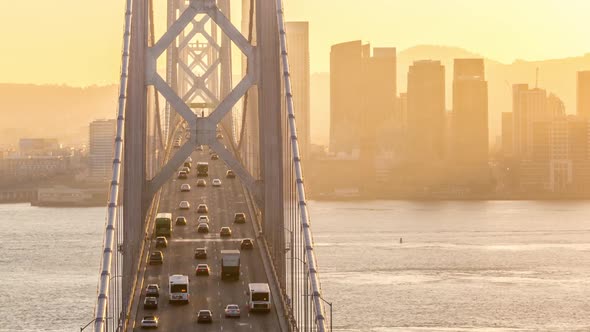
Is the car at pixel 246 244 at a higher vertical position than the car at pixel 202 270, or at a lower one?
higher

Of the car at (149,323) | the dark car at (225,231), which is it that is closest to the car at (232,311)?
the car at (149,323)

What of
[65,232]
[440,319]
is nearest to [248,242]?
[440,319]

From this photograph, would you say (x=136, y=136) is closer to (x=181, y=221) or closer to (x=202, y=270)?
(x=202, y=270)

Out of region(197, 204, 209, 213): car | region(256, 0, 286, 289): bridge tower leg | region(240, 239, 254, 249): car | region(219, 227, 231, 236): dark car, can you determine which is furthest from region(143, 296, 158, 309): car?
region(197, 204, 209, 213): car

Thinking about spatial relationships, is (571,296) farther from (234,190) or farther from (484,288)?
(234,190)

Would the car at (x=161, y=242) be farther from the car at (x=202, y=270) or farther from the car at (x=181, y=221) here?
the car at (x=181, y=221)

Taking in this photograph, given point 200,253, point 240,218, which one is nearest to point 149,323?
point 200,253
